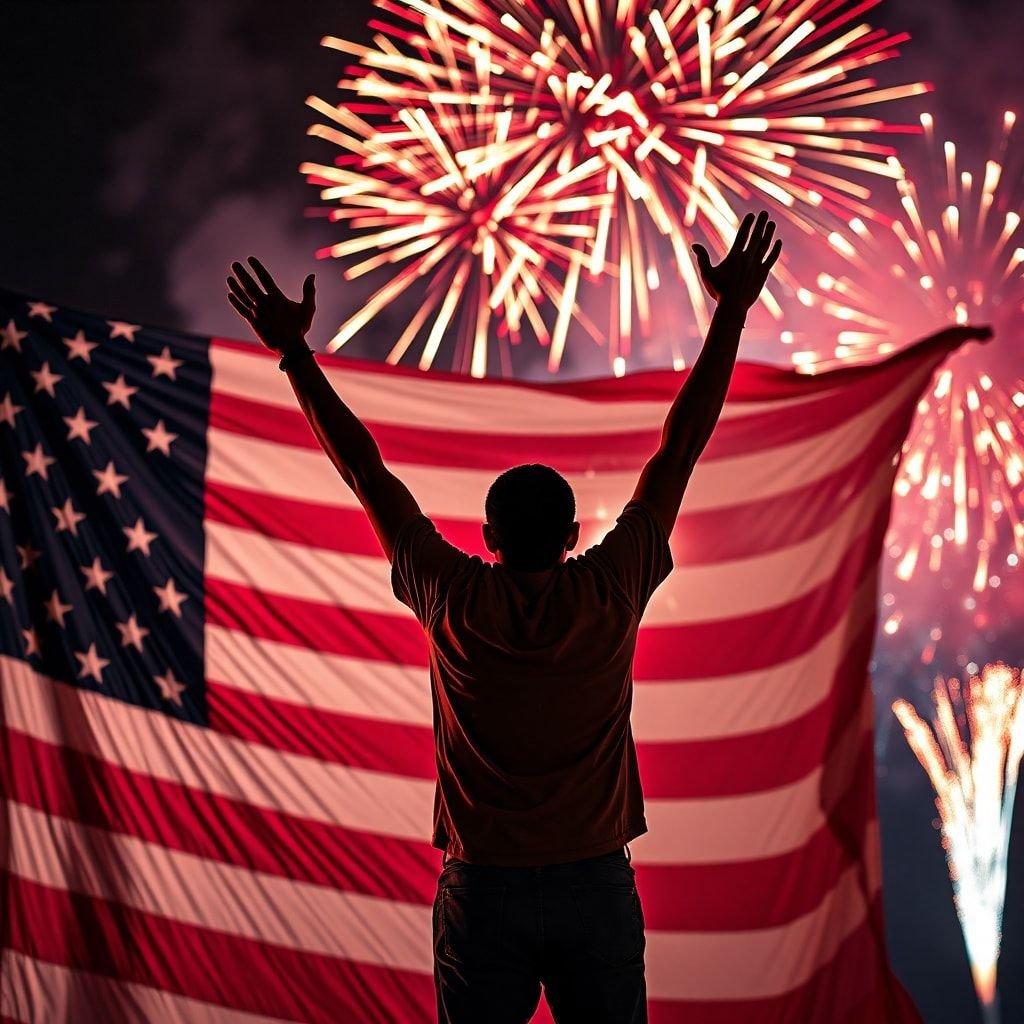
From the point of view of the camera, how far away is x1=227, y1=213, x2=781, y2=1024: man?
2127mm

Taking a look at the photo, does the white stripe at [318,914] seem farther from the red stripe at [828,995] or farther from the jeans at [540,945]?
the jeans at [540,945]

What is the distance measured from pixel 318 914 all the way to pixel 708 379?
269 cm

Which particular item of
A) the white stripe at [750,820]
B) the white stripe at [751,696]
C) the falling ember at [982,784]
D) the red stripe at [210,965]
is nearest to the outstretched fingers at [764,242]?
the white stripe at [751,696]

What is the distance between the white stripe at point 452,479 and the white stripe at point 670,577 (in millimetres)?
218

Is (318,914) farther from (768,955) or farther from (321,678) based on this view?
(768,955)

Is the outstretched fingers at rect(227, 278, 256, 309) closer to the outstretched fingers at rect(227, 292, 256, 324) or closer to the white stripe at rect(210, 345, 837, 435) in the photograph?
the outstretched fingers at rect(227, 292, 256, 324)

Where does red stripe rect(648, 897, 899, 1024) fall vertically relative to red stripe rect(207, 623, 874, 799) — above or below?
below

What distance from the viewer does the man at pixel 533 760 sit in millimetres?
2127

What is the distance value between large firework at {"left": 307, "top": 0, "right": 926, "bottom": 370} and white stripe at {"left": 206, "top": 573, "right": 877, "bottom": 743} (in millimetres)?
3395

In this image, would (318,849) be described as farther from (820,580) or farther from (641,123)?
(641,123)

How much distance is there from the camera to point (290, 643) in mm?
4492

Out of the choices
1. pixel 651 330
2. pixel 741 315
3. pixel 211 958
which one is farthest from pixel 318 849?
pixel 651 330

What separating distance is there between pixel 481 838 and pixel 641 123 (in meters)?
6.53

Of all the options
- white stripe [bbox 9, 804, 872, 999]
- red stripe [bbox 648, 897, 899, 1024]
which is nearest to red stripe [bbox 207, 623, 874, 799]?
white stripe [bbox 9, 804, 872, 999]
